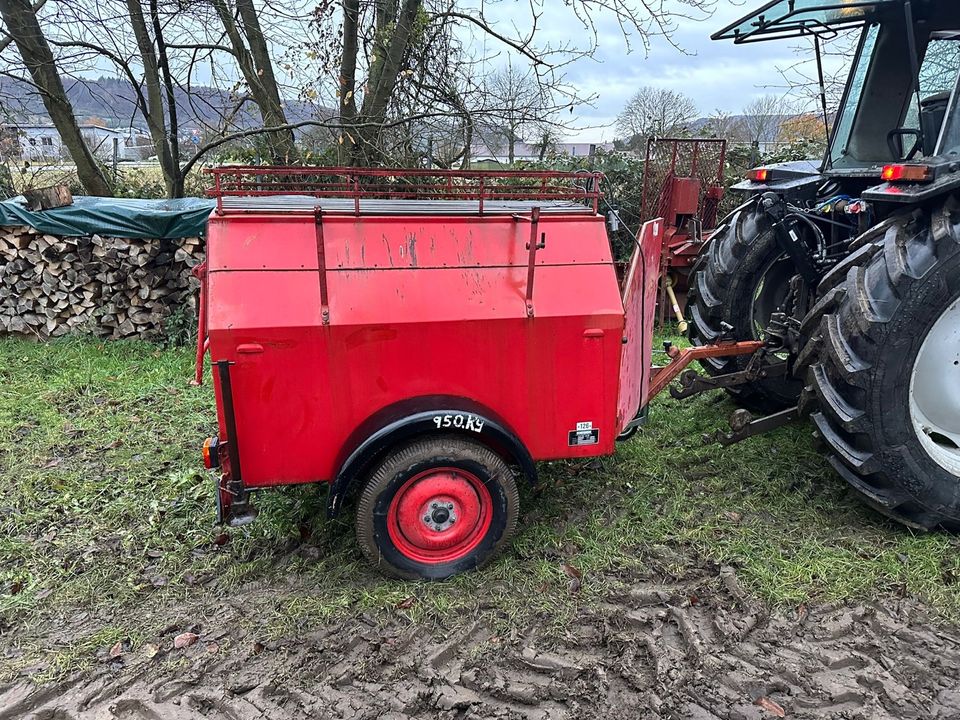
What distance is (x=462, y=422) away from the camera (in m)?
2.62

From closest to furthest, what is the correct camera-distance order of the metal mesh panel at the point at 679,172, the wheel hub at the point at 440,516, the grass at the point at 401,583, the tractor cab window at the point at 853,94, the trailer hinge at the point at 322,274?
the trailer hinge at the point at 322,274 → the grass at the point at 401,583 → the wheel hub at the point at 440,516 → the tractor cab window at the point at 853,94 → the metal mesh panel at the point at 679,172

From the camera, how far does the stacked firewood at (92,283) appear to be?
20.1ft

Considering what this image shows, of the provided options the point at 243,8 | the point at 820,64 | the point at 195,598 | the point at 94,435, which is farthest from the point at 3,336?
the point at 820,64

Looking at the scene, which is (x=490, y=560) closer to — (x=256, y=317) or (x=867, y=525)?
(x=256, y=317)

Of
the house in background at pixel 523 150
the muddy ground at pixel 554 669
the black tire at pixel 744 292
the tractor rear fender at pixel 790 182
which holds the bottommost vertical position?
the muddy ground at pixel 554 669

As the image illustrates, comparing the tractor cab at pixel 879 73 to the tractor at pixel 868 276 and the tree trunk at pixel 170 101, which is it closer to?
the tractor at pixel 868 276

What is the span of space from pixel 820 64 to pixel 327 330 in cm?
349

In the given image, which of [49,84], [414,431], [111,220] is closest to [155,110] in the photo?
[49,84]

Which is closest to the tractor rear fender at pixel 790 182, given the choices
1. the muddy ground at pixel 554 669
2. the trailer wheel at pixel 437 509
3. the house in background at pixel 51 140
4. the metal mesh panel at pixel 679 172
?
the metal mesh panel at pixel 679 172

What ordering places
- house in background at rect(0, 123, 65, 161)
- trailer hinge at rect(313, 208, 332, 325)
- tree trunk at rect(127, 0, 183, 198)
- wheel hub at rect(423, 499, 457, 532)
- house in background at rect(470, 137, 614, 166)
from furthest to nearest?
house in background at rect(470, 137, 614, 166), house in background at rect(0, 123, 65, 161), tree trunk at rect(127, 0, 183, 198), wheel hub at rect(423, 499, 457, 532), trailer hinge at rect(313, 208, 332, 325)

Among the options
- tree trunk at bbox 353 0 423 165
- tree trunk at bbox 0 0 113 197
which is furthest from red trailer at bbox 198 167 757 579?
tree trunk at bbox 0 0 113 197

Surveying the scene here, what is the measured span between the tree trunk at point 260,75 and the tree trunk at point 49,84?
5.95ft

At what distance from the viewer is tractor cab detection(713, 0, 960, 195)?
131 inches

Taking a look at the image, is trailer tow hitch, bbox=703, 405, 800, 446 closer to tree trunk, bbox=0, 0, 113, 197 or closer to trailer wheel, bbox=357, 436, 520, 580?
trailer wheel, bbox=357, 436, 520, 580
